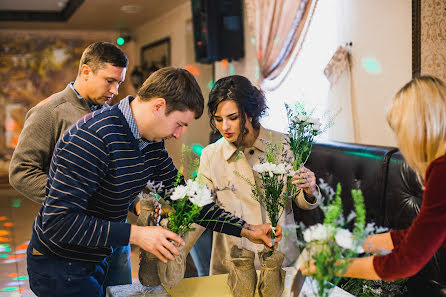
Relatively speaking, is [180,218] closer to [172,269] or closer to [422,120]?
[172,269]

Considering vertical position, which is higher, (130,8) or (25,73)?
(130,8)

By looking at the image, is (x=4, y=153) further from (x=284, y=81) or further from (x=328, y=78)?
(x=328, y=78)

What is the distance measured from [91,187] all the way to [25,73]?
9279 millimetres

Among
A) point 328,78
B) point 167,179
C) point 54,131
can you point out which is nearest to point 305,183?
point 167,179

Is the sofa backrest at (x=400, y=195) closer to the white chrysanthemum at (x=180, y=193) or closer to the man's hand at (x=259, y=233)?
the man's hand at (x=259, y=233)

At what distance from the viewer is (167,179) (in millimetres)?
1886

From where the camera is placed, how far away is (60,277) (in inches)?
65.5

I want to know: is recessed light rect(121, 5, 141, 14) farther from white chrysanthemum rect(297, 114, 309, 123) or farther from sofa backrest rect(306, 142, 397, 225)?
white chrysanthemum rect(297, 114, 309, 123)

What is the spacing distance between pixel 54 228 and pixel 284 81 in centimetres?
324

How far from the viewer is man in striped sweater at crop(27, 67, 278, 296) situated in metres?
1.48

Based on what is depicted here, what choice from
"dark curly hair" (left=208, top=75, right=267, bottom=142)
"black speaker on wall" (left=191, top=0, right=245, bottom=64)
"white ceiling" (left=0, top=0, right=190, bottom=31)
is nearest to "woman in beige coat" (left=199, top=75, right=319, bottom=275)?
"dark curly hair" (left=208, top=75, right=267, bottom=142)

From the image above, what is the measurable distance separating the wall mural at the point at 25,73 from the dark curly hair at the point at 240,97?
8.60 meters

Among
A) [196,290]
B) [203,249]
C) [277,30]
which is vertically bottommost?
[203,249]

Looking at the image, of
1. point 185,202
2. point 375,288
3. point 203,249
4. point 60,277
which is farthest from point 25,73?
point 185,202
